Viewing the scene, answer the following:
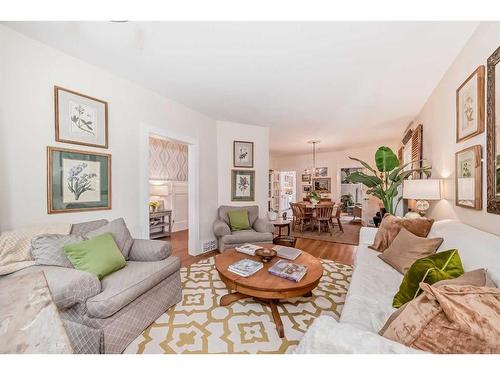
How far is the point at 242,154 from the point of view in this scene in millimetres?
4246

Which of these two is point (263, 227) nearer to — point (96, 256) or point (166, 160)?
point (96, 256)

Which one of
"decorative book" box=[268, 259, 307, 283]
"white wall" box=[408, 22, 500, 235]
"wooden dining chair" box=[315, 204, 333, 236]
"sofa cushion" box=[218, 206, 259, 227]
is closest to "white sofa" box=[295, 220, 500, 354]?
"white wall" box=[408, 22, 500, 235]

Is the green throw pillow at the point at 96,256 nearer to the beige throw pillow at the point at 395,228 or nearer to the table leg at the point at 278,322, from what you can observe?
the table leg at the point at 278,322

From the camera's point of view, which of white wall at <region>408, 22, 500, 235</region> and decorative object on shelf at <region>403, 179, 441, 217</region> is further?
decorative object on shelf at <region>403, 179, 441, 217</region>

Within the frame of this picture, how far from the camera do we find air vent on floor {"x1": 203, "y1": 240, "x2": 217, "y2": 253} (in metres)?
3.73

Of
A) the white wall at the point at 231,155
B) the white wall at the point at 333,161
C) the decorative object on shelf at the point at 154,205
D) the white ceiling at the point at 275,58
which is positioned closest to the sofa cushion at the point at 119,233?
the white ceiling at the point at 275,58

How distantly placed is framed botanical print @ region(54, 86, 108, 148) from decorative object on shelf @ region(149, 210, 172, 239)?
254 centimetres

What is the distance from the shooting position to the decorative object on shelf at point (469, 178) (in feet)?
5.40

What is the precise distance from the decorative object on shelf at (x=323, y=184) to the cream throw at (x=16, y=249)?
753 cm

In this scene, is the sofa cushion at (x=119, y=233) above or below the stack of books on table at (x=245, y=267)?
above

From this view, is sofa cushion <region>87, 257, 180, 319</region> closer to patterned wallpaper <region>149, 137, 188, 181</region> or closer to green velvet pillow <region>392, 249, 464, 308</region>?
green velvet pillow <region>392, 249, 464, 308</region>

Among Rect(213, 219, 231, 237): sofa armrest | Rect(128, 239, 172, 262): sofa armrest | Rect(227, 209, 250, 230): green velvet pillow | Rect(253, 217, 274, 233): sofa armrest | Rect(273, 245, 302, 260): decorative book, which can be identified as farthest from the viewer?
→ Rect(227, 209, 250, 230): green velvet pillow
